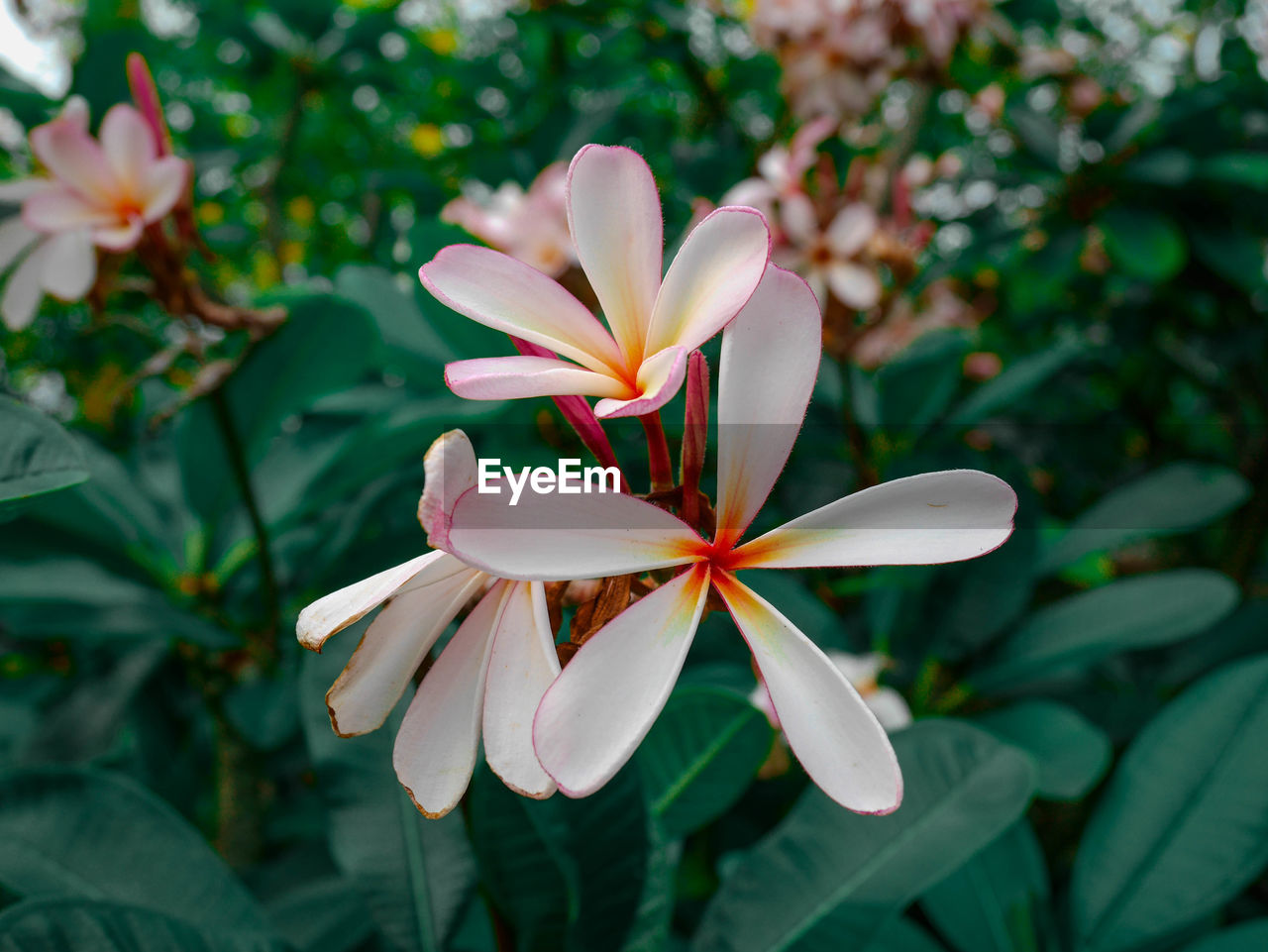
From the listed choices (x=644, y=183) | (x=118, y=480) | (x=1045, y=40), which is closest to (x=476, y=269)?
(x=644, y=183)

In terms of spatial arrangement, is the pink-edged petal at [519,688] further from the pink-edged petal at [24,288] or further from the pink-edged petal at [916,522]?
the pink-edged petal at [24,288]

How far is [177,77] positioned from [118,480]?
6.39ft

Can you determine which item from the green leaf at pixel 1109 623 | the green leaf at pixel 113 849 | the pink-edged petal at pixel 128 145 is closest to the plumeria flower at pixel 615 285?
the green leaf at pixel 113 849

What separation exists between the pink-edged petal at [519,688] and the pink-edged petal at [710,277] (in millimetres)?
107

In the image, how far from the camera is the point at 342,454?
84 cm

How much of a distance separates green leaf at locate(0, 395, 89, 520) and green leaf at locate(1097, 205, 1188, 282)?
1.45 metres

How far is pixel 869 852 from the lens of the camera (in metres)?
0.51

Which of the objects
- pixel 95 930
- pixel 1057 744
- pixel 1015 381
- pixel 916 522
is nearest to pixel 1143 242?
pixel 1015 381

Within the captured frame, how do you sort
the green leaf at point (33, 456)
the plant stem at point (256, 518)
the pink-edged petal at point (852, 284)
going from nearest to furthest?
1. the green leaf at point (33, 456)
2. the plant stem at point (256, 518)
3. the pink-edged petal at point (852, 284)

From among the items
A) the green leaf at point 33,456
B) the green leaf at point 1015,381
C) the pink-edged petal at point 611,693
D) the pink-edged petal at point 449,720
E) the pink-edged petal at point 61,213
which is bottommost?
the green leaf at point 1015,381

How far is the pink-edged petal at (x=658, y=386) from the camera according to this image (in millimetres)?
262

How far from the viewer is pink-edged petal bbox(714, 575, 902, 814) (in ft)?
0.86

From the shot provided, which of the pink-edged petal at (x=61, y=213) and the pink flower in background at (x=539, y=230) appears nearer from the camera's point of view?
the pink-edged petal at (x=61, y=213)

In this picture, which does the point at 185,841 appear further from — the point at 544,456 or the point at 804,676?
the point at 804,676
